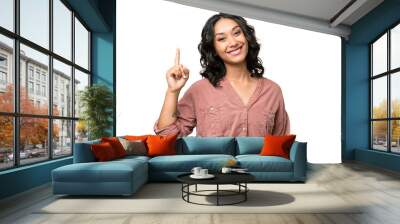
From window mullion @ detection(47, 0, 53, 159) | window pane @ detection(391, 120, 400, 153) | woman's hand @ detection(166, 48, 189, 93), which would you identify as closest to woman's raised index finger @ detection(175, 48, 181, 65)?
woman's hand @ detection(166, 48, 189, 93)

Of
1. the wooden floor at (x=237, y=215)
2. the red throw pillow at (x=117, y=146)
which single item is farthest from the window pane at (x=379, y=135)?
the red throw pillow at (x=117, y=146)

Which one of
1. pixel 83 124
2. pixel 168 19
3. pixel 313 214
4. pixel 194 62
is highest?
pixel 168 19

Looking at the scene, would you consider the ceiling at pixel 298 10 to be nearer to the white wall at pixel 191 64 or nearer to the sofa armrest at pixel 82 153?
the white wall at pixel 191 64

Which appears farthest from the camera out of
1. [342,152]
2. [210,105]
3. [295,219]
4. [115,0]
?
[342,152]

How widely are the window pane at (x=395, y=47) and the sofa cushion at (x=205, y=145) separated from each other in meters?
3.74

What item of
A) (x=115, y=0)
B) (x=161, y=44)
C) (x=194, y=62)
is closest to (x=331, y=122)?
(x=194, y=62)

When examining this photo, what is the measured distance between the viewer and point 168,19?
316 inches

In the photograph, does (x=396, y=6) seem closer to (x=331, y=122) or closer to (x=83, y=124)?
(x=331, y=122)

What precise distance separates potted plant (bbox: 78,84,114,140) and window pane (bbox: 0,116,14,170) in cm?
265

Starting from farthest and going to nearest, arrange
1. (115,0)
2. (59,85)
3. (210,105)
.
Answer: (115,0)
(210,105)
(59,85)

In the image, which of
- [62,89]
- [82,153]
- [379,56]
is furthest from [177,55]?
[379,56]

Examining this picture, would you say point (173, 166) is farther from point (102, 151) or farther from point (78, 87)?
point (78, 87)

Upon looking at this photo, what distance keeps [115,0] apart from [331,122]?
5279mm

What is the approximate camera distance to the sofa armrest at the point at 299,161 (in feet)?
18.7
